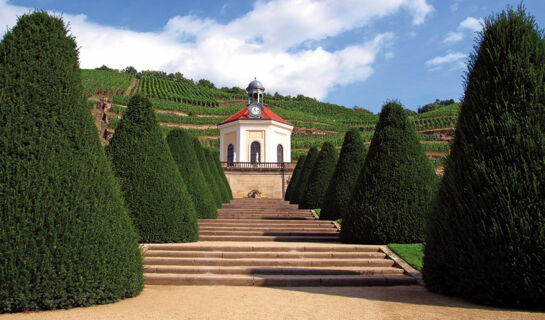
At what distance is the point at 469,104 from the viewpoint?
6.65 m

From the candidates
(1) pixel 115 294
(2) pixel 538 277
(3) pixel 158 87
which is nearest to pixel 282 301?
(1) pixel 115 294

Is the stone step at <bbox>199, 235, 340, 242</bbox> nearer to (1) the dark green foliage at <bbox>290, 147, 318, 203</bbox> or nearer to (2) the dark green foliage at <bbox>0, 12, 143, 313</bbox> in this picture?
(2) the dark green foliage at <bbox>0, 12, 143, 313</bbox>

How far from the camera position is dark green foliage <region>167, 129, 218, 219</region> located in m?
14.7

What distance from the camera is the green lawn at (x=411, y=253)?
898cm

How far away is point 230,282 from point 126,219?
2.62 meters

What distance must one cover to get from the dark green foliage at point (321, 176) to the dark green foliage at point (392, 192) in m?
8.74

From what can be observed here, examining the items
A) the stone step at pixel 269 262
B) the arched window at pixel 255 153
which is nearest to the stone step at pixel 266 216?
the stone step at pixel 269 262

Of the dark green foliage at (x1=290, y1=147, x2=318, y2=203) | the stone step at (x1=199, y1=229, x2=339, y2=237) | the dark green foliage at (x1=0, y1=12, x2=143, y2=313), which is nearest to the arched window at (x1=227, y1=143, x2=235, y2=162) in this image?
the dark green foliage at (x1=290, y1=147, x2=318, y2=203)

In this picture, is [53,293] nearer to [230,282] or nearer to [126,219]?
[126,219]

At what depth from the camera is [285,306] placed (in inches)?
247

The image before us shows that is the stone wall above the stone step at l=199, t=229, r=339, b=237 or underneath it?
above

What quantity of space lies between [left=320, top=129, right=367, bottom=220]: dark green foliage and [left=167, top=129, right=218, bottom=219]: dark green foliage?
4.40 meters

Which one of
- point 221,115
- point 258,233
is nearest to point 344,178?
point 258,233

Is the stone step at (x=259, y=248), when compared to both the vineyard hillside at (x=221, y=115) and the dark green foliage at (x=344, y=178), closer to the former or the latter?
the dark green foliage at (x=344, y=178)
